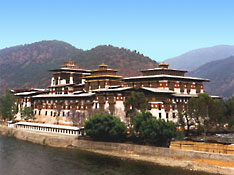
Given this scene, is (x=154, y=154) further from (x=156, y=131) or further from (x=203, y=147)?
(x=203, y=147)

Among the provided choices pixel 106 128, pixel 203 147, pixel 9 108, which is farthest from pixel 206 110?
pixel 9 108

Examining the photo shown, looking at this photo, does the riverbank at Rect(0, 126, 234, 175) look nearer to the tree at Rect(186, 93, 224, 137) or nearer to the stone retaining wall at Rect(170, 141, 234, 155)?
the stone retaining wall at Rect(170, 141, 234, 155)

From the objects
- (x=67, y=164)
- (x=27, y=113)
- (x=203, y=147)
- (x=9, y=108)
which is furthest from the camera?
(x=9, y=108)

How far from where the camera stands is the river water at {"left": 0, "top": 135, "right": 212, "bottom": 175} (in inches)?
2020

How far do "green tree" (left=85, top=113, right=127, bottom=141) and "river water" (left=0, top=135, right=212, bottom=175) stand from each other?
16.5 ft

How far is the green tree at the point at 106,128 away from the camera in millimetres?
66438

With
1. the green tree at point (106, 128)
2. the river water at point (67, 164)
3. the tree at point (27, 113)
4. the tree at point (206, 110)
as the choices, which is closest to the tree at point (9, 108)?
the tree at point (27, 113)

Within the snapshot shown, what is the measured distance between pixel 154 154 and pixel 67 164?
1637cm

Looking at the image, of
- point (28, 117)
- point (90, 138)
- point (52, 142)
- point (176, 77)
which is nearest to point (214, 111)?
point (176, 77)

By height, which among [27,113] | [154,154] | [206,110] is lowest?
[154,154]

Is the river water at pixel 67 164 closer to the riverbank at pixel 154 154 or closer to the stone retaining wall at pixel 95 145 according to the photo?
the riverbank at pixel 154 154

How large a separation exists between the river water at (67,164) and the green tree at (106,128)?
5033mm

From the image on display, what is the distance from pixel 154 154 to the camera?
59.3 metres

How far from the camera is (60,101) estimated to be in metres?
94.4
